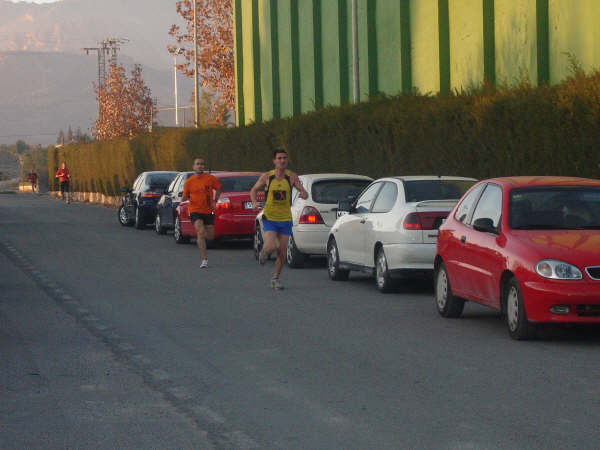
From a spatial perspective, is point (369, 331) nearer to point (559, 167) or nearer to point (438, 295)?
point (438, 295)

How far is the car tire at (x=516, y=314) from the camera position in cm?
1086

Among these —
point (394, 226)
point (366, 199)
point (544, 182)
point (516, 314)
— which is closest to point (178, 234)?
point (366, 199)

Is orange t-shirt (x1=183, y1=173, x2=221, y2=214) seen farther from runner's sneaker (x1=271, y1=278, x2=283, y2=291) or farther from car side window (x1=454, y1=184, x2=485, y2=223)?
car side window (x1=454, y1=184, x2=485, y2=223)

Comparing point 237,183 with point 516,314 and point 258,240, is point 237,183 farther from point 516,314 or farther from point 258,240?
point 516,314

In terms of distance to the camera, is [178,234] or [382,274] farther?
[178,234]

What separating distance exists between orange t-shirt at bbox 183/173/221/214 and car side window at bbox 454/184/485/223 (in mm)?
8781

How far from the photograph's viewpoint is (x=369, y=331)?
11.9m

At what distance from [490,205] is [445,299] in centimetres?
140

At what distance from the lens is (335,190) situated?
66.3 feet

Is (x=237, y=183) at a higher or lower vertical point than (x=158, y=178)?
lower

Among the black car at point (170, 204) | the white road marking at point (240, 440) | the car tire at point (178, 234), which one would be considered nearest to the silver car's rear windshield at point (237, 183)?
the car tire at point (178, 234)

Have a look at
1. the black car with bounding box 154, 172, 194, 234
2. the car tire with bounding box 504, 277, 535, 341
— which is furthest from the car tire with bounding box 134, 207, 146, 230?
the car tire with bounding box 504, 277, 535, 341

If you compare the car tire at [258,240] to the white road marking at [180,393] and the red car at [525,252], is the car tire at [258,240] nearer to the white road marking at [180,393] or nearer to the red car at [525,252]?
the red car at [525,252]

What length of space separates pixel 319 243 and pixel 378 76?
1699 cm
